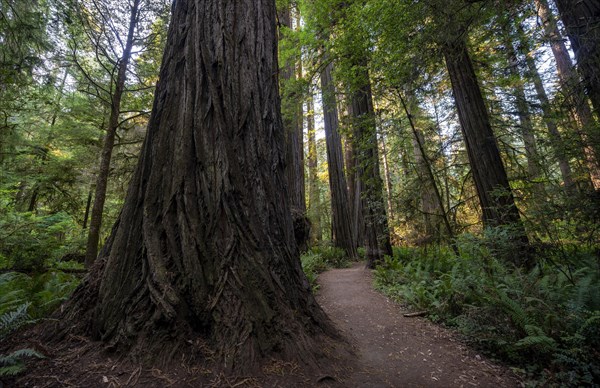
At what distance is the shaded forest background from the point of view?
296 cm

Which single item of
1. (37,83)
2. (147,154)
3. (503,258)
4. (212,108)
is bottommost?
(503,258)

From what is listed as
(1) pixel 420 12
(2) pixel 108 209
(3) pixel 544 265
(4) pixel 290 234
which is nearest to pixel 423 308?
(3) pixel 544 265

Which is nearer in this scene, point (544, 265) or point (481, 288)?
point (481, 288)

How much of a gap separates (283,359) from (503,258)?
12.6 ft

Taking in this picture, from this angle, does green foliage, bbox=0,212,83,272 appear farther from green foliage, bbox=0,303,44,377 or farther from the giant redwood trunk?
the giant redwood trunk

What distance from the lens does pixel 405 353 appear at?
2.82 meters

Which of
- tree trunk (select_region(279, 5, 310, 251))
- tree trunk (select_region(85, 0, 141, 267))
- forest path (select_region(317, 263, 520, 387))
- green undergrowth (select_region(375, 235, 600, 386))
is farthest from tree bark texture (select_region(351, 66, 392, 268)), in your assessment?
tree trunk (select_region(85, 0, 141, 267))

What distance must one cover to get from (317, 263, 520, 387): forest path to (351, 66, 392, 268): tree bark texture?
3.09 m

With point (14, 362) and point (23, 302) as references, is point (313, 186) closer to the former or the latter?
point (23, 302)

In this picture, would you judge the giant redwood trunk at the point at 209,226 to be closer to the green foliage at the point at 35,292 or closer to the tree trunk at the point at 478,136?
the green foliage at the point at 35,292

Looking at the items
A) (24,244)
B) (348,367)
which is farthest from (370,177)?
(24,244)

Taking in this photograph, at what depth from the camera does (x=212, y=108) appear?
2508 mm

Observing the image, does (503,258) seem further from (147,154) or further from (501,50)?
(147,154)

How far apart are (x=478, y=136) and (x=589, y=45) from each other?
8.90 feet
